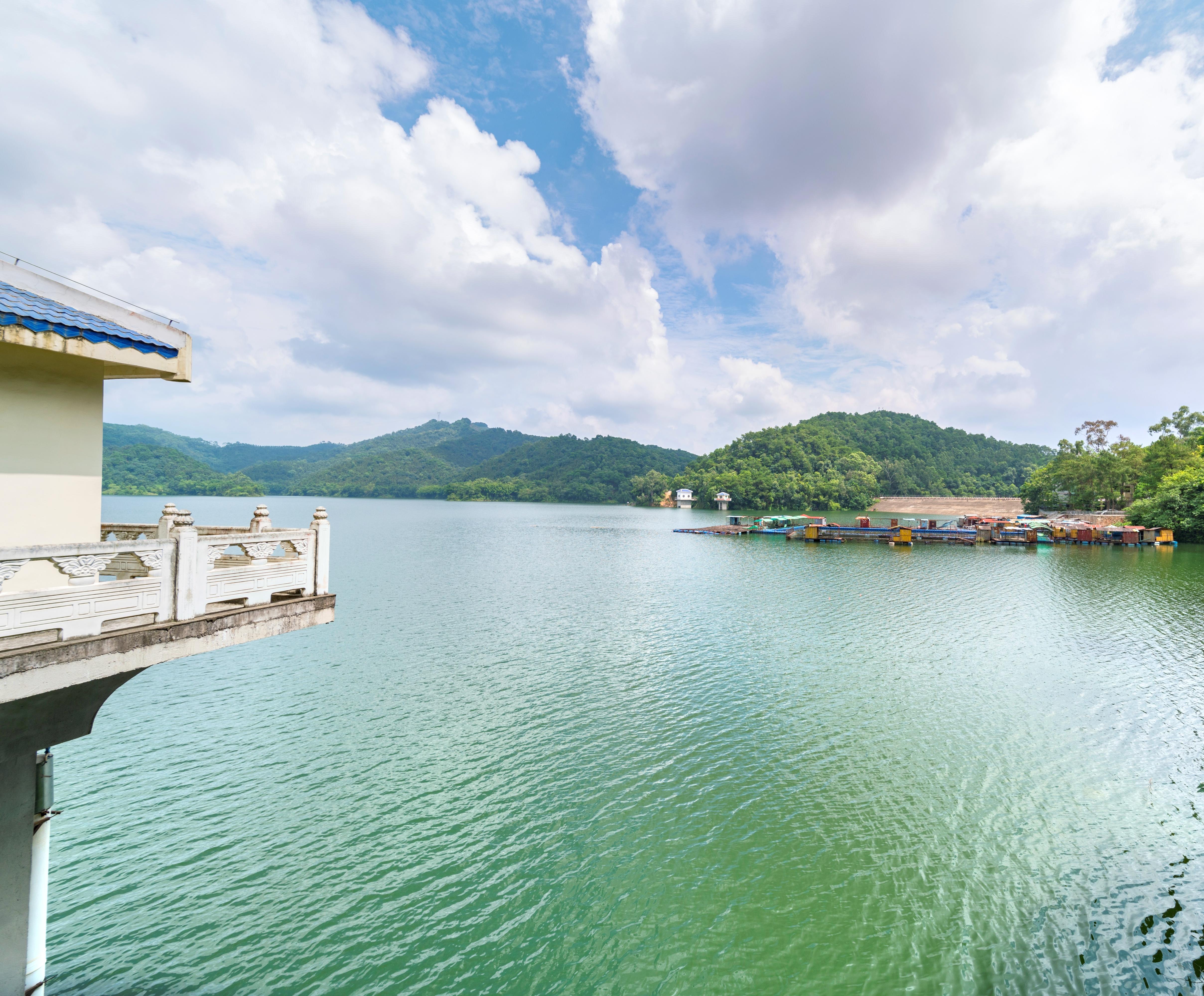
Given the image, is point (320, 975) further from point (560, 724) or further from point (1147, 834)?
point (1147, 834)

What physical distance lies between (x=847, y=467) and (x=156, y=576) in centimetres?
15373

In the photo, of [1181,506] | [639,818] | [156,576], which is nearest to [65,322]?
[156,576]

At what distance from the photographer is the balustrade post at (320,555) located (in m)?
6.87

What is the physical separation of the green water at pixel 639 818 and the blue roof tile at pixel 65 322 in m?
7.57

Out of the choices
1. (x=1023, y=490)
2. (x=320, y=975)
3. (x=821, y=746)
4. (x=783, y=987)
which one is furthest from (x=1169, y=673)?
(x=1023, y=490)

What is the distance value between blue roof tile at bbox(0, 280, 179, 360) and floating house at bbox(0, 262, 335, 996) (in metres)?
0.01

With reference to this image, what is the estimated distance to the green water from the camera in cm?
722

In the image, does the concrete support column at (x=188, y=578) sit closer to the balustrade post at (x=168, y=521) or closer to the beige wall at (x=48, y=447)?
the beige wall at (x=48, y=447)

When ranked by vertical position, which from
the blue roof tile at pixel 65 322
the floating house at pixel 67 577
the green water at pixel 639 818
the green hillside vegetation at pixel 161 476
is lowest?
the green water at pixel 639 818

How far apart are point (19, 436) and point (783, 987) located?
1045cm

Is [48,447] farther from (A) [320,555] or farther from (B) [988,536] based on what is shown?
(B) [988,536]

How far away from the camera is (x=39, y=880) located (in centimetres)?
590

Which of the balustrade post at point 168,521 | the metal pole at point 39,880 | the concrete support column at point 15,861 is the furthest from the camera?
the balustrade post at point 168,521

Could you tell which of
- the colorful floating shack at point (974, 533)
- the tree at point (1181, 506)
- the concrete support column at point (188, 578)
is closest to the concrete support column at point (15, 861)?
the concrete support column at point (188, 578)
